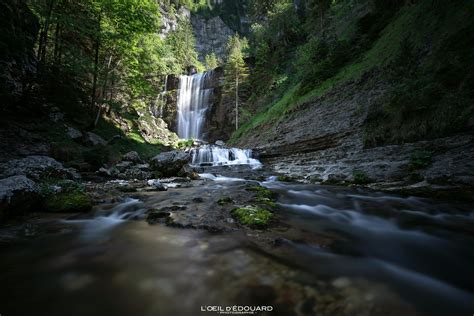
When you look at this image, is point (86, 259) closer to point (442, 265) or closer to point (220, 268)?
point (220, 268)

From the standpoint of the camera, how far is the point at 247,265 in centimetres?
246

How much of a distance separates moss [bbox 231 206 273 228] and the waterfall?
34863 millimetres

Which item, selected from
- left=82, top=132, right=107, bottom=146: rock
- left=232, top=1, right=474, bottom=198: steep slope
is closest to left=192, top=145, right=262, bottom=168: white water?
left=232, top=1, right=474, bottom=198: steep slope

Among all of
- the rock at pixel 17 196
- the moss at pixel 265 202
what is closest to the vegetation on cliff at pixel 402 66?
the moss at pixel 265 202

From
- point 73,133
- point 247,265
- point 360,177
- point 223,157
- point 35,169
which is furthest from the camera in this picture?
point 223,157

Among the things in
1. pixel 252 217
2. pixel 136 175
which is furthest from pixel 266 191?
pixel 136 175

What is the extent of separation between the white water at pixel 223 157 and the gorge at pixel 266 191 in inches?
3.9

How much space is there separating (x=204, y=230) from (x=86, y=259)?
1.50m

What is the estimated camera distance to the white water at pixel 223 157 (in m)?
14.8

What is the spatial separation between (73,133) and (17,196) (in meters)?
9.11

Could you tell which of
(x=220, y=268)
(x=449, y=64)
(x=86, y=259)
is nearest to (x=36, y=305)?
(x=86, y=259)

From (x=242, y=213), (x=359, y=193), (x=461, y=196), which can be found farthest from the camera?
(x=359, y=193)

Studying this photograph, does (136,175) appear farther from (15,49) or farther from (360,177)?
(360,177)

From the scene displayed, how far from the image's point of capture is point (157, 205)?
17.1 ft
